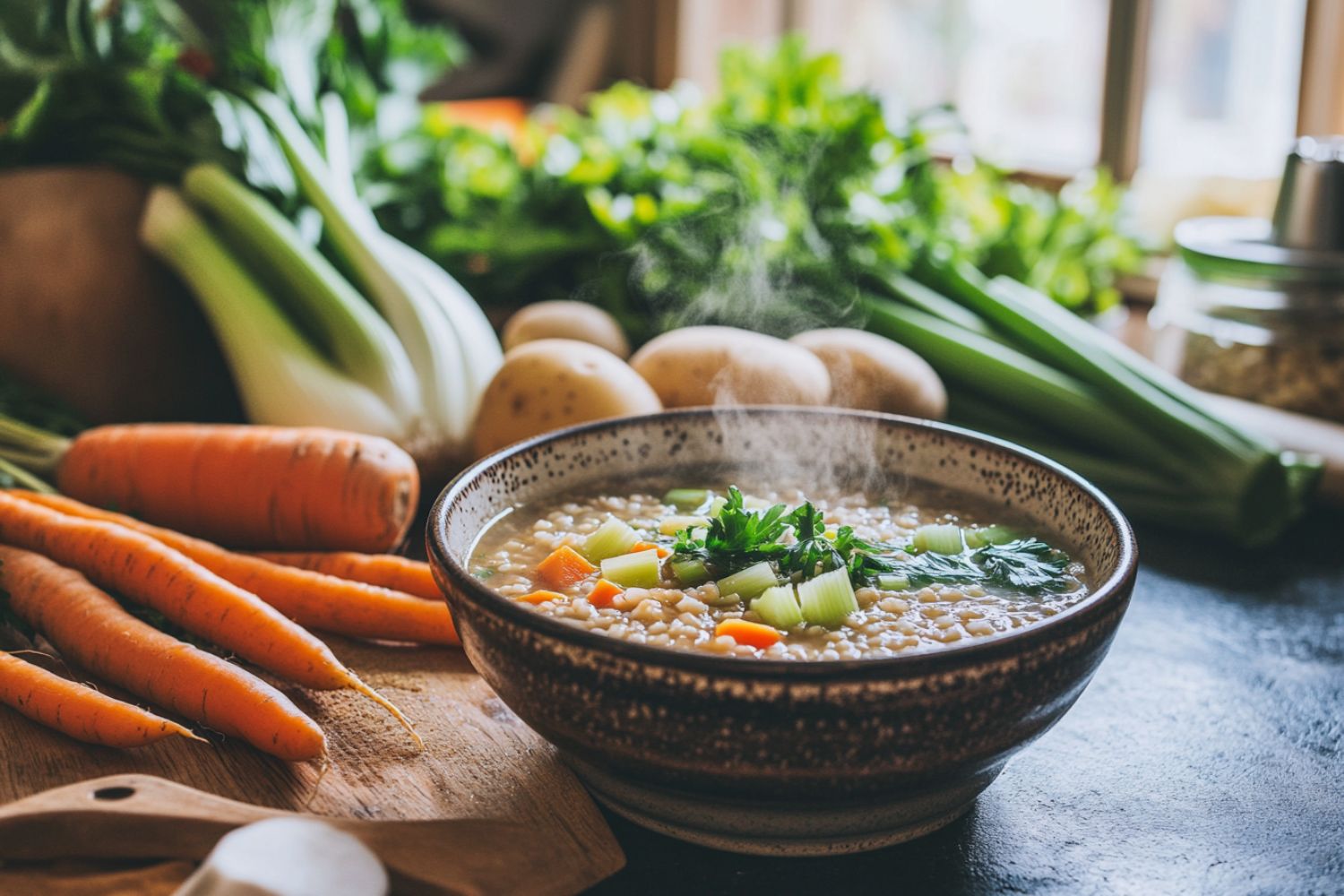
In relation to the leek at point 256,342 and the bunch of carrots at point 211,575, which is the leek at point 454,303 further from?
the bunch of carrots at point 211,575

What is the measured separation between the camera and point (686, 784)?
0.98 m

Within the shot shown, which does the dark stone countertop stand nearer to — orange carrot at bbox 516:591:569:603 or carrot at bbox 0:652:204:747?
orange carrot at bbox 516:591:569:603

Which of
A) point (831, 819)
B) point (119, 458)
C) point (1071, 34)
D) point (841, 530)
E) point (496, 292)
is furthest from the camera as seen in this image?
point (1071, 34)

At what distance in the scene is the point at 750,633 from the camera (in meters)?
1.15

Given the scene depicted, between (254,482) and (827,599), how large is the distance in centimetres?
105

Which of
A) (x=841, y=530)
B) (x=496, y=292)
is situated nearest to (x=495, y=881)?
(x=841, y=530)

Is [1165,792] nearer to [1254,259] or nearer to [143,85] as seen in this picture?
[1254,259]

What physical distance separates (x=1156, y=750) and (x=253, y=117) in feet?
6.85

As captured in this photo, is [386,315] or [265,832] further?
[386,315]

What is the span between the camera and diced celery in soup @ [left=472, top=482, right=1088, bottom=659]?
117 centimetres

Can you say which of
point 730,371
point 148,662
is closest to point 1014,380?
point 730,371

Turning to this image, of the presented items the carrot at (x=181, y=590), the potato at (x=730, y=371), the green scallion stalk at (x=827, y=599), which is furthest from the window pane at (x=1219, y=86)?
the carrot at (x=181, y=590)

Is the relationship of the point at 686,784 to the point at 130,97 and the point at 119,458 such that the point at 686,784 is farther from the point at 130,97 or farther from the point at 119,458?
the point at 130,97

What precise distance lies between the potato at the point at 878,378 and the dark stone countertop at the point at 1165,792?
0.57m
